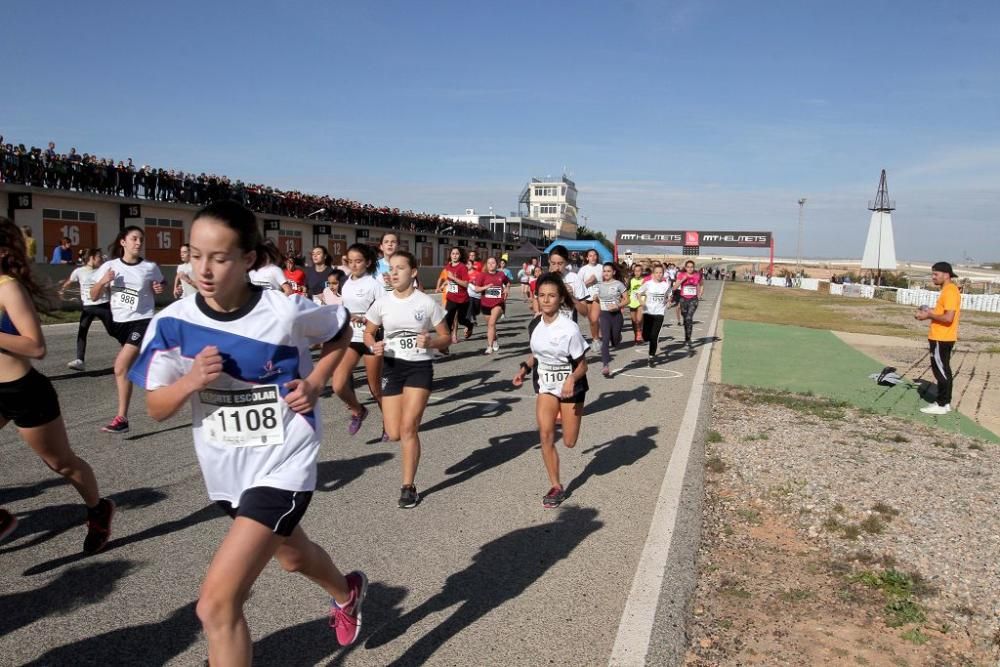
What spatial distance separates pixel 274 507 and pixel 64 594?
6.30ft

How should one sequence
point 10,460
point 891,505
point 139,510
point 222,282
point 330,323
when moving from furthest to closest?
1. point 10,460
2. point 891,505
3. point 139,510
4. point 330,323
5. point 222,282

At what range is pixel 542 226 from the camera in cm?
11150

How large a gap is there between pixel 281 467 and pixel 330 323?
60 cm

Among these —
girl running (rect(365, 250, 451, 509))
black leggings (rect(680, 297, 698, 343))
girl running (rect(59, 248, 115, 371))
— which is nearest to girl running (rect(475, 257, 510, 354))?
black leggings (rect(680, 297, 698, 343))

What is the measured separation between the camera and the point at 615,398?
9.94 meters

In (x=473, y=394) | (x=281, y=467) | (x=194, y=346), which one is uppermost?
(x=194, y=346)

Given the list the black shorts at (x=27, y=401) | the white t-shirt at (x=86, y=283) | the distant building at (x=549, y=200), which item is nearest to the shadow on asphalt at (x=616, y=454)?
the black shorts at (x=27, y=401)

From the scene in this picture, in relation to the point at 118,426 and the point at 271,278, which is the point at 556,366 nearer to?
the point at 271,278

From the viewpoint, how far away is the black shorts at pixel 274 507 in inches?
100

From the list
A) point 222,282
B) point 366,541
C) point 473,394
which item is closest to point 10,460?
point 366,541

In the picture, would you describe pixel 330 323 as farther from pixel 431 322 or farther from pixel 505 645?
pixel 431 322

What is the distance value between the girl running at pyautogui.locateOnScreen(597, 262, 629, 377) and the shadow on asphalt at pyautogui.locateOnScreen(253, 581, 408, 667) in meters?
8.61

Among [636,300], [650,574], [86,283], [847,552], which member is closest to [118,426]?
[86,283]

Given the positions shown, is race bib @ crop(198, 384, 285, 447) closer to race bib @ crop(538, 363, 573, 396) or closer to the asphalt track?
the asphalt track
